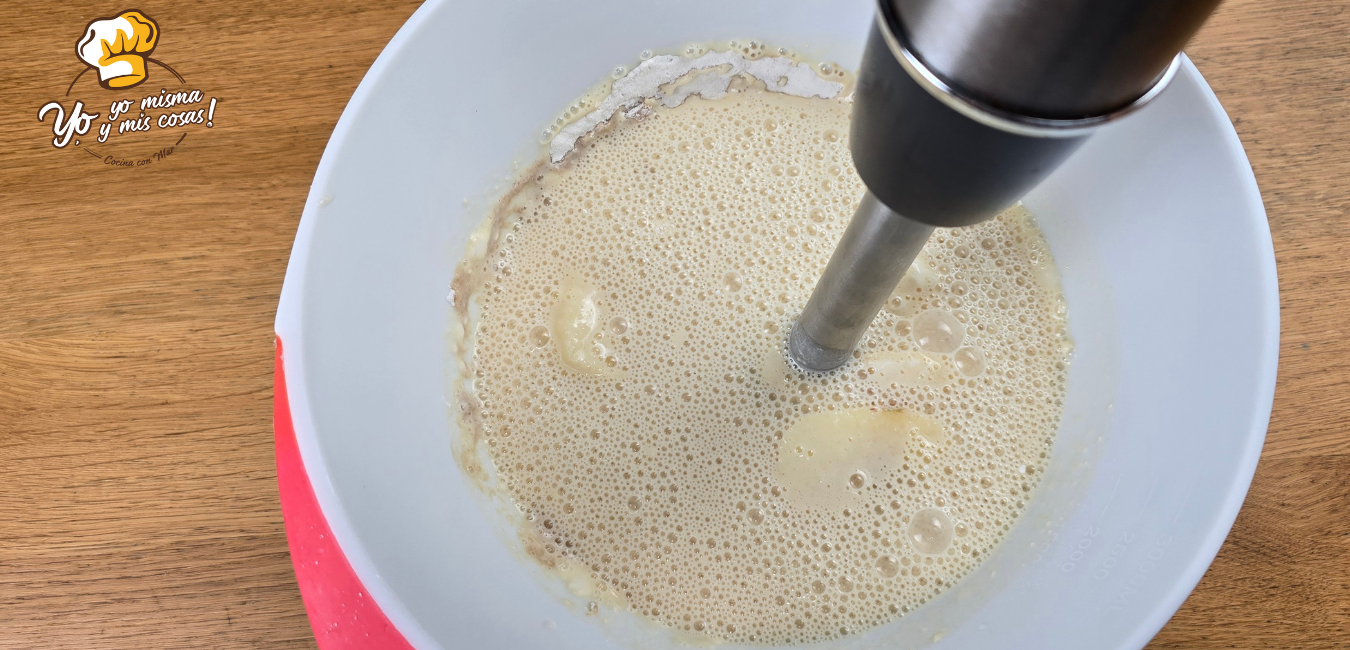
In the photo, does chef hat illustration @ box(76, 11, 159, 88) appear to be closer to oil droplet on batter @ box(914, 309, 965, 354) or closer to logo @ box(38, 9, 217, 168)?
logo @ box(38, 9, 217, 168)

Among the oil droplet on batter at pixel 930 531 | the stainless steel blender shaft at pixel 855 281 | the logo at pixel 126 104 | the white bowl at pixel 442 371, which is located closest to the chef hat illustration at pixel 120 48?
the logo at pixel 126 104

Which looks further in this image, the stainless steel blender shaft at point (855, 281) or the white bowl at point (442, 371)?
the white bowl at point (442, 371)

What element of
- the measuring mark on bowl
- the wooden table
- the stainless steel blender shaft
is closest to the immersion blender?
the stainless steel blender shaft

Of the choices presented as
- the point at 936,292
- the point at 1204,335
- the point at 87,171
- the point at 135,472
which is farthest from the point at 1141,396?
the point at 87,171

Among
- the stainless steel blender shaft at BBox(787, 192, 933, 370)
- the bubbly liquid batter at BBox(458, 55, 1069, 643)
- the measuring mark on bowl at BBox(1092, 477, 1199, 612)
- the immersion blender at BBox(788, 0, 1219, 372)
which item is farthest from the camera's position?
the bubbly liquid batter at BBox(458, 55, 1069, 643)

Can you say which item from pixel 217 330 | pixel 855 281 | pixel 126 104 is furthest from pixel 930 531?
pixel 126 104

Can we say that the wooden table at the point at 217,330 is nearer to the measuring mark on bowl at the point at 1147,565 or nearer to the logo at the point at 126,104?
the logo at the point at 126,104
